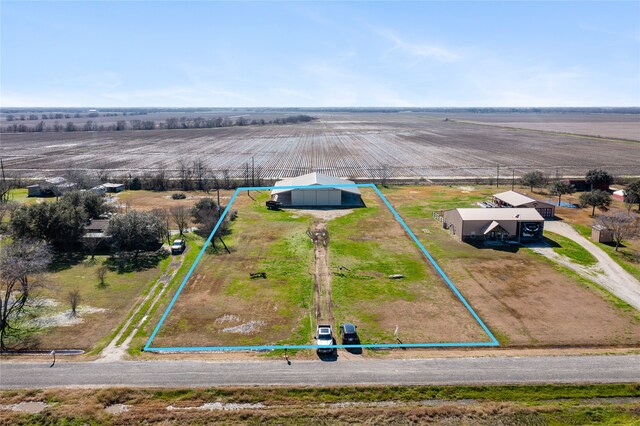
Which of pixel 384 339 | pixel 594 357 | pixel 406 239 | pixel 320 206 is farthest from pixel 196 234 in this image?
pixel 594 357

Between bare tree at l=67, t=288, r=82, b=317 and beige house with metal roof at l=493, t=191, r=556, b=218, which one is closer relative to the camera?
bare tree at l=67, t=288, r=82, b=317

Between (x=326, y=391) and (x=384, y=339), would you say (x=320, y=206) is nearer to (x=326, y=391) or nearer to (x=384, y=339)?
(x=384, y=339)

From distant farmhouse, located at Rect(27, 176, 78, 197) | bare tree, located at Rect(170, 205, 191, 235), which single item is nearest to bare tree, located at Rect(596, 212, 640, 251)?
bare tree, located at Rect(170, 205, 191, 235)

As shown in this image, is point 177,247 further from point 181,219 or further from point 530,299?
point 530,299

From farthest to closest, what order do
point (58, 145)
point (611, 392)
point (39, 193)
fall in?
point (58, 145) → point (39, 193) → point (611, 392)

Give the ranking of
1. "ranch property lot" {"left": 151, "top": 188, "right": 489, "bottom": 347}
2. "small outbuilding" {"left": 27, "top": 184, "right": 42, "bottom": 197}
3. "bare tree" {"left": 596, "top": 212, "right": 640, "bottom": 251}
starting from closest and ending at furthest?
"ranch property lot" {"left": 151, "top": 188, "right": 489, "bottom": 347} → "bare tree" {"left": 596, "top": 212, "right": 640, "bottom": 251} → "small outbuilding" {"left": 27, "top": 184, "right": 42, "bottom": 197}

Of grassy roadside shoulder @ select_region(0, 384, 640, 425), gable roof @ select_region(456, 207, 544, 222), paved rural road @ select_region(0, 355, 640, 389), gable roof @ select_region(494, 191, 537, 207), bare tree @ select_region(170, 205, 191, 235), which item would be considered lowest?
grassy roadside shoulder @ select_region(0, 384, 640, 425)

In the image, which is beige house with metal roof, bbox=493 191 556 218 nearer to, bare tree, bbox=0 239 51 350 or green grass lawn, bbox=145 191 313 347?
green grass lawn, bbox=145 191 313 347
